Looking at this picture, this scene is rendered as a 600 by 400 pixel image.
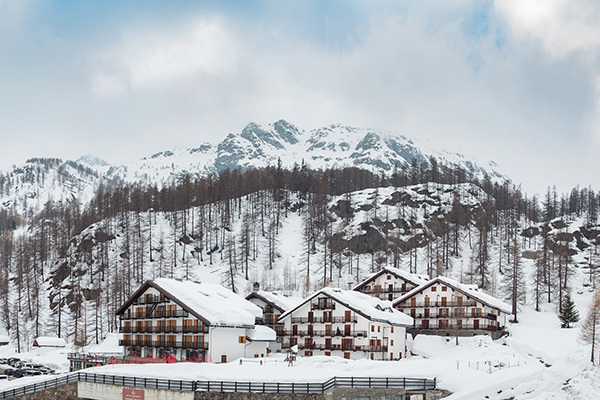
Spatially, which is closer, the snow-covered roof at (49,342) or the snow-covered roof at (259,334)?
the snow-covered roof at (259,334)

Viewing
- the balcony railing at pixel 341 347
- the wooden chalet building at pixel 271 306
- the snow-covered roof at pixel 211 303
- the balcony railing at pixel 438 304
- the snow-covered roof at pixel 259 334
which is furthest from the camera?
the wooden chalet building at pixel 271 306

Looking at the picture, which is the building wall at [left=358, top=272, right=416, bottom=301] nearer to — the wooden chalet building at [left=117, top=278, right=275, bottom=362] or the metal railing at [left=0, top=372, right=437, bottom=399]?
the wooden chalet building at [left=117, top=278, right=275, bottom=362]

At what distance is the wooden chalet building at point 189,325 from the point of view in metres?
64.2

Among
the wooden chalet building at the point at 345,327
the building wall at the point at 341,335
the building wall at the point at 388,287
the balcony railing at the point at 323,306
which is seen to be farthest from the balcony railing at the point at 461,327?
the balcony railing at the point at 323,306

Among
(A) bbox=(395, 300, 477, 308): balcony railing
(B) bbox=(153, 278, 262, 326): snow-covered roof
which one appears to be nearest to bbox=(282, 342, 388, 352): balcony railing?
(B) bbox=(153, 278, 262, 326): snow-covered roof

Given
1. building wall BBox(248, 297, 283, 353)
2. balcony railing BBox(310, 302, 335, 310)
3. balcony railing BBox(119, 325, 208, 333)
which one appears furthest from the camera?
building wall BBox(248, 297, 283, 353)

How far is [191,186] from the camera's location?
16462 cm

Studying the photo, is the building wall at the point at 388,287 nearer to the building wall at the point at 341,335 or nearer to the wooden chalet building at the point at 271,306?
the wooden chalet building at the point at 271,306

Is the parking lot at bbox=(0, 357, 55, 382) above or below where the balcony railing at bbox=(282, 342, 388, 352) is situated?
below

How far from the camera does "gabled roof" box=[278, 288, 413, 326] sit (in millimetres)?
72000

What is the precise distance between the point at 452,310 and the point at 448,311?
69cm

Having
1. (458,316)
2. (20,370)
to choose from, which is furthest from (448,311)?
(20,370)

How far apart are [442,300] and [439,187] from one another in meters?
83.9

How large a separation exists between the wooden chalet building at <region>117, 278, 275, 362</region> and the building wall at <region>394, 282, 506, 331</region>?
2620 cm
